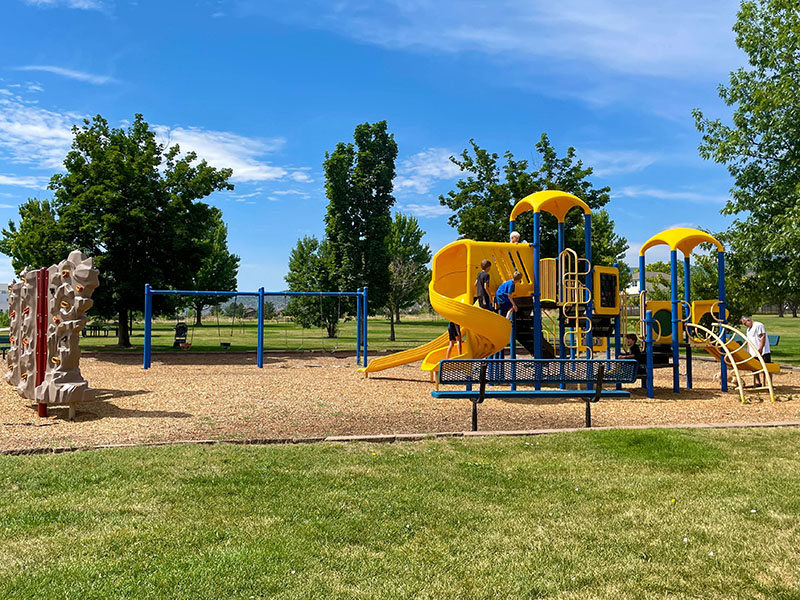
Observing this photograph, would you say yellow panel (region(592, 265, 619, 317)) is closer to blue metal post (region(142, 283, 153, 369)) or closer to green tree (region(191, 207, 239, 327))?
blue metal post (region(142, 283, 153, 369))

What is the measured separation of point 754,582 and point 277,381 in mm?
9677

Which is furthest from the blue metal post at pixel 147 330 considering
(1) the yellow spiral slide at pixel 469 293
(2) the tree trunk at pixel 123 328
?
(1) the yellow spiral slide at pixel 469 293

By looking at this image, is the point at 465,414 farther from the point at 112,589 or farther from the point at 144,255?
the point at 144,255

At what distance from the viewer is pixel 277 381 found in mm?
12164

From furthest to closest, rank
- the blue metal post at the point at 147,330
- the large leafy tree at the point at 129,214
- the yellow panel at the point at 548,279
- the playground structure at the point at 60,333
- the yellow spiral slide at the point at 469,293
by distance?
the large leafy tree at the point at 129,214 < the blue metal post at the point at 147,330 < the yellow panel at the point at 548,279 < the yellow spiral slide at the point at 469,293 < the playground structure at the point at 60,333

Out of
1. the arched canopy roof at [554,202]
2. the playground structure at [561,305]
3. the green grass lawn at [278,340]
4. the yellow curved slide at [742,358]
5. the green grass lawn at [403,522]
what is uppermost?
the arched canopy roof at [554,202]

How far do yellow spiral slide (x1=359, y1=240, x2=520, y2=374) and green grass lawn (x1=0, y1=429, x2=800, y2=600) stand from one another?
405 centimetres

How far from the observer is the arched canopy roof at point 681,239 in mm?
12672

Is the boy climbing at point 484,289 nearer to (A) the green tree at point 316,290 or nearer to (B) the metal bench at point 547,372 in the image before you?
(B) the metal bench at point 547,372

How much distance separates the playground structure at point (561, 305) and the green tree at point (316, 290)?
38.0ft

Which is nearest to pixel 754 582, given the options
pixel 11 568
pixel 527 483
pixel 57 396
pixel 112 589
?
pixel 527 483

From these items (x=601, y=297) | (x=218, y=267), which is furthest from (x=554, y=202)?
(x=218, y=267)

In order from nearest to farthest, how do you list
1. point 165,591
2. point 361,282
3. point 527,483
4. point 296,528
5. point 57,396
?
point 165,591, point 296,528, point 527,483, point 57,396, point 361,282

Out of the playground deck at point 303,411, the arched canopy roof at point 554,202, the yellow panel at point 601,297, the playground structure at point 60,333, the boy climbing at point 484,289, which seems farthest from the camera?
the yellow panel at point 601,297
